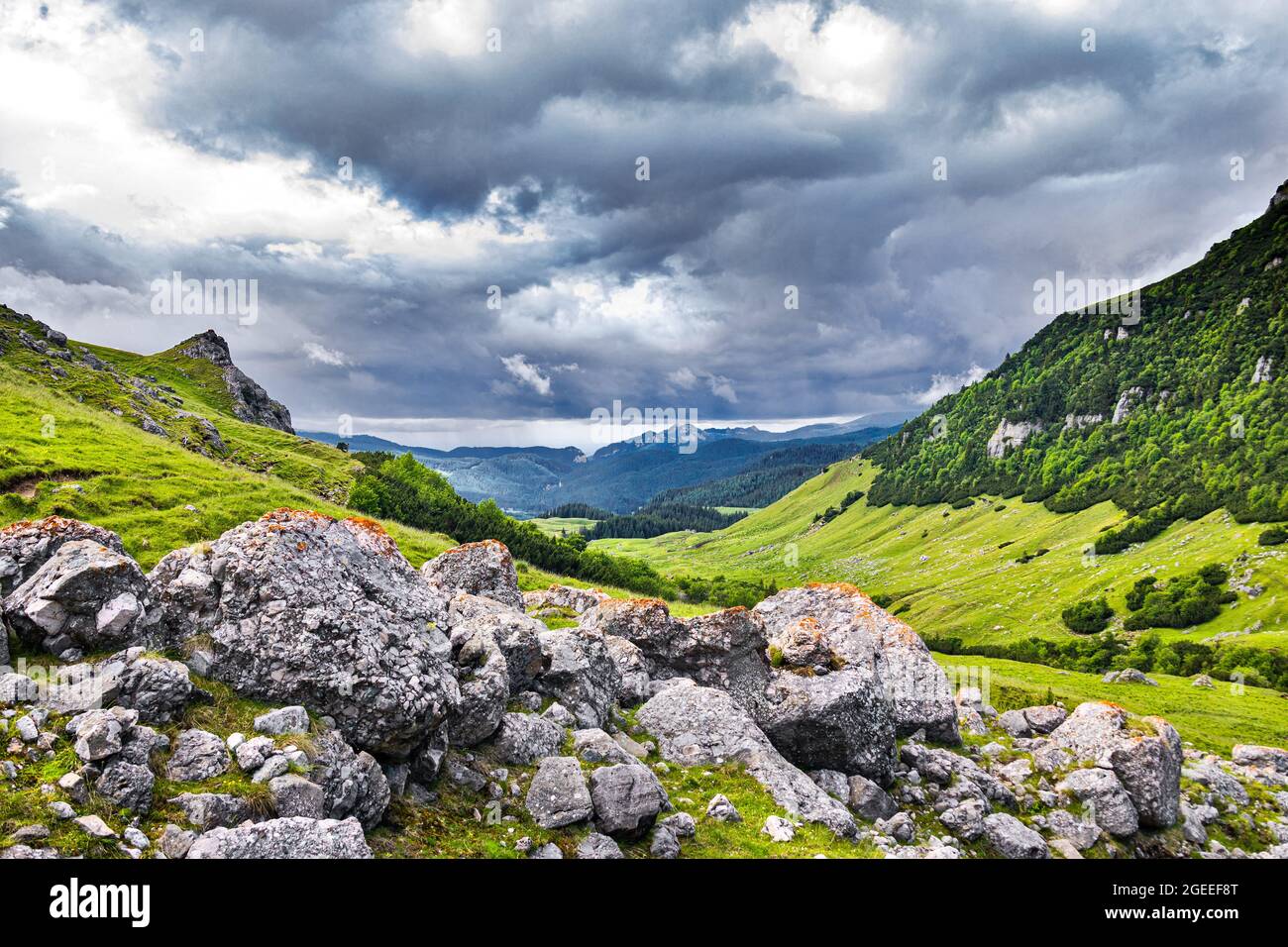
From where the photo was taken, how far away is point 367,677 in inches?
570

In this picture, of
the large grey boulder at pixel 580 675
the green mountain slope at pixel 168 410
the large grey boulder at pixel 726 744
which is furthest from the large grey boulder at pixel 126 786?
the green mountain slope at pixel 168 410

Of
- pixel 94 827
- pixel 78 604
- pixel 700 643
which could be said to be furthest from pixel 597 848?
pixel 700 643

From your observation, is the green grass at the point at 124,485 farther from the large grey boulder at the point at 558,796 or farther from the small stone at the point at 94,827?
the small stone at the point at 94,827

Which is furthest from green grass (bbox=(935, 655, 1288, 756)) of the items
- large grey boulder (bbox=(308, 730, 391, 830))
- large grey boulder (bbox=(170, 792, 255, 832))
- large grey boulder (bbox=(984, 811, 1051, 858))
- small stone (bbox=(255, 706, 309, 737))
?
large grey boulder (bbox=(170, 792, 255, 832))

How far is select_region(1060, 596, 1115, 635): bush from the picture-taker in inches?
5797

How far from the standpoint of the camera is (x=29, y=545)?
14406 mm

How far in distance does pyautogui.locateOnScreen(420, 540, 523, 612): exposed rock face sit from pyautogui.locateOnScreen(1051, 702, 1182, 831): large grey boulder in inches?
1035

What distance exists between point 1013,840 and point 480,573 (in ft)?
76.2

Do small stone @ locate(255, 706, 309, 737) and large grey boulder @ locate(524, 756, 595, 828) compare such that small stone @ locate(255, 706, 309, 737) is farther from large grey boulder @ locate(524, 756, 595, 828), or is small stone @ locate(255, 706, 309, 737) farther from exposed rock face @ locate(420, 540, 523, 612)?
exposed rock face @ locate(420, 540, 523, 612)

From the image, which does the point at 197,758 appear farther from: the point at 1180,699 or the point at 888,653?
the point at 1180,699

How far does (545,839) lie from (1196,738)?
231 ft
